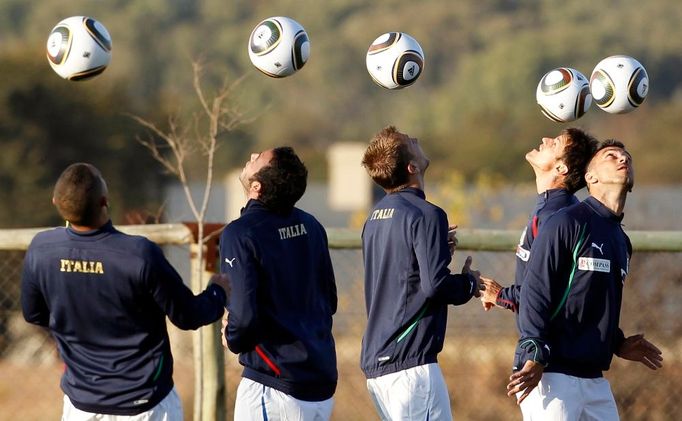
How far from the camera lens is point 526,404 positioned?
247 inches

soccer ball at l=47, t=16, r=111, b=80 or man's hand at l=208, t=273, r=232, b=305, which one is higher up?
soccer ball at l=47, t=16, r=111, b=80

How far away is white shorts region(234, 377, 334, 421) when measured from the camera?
603 cm

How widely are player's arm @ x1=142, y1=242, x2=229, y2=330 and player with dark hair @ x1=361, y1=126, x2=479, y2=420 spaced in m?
0.93

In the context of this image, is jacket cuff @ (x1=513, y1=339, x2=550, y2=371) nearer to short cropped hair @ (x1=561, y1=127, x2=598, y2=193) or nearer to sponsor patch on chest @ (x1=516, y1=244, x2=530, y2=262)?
sponsor patch on chest @ (x1=516, y1=244, x2=530, y2=262)

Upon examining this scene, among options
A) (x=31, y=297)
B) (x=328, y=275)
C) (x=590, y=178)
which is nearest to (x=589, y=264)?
(x=590, y=178)

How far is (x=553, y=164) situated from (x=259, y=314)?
1.91 metres

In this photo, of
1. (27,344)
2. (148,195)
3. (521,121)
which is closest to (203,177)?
(148,195)

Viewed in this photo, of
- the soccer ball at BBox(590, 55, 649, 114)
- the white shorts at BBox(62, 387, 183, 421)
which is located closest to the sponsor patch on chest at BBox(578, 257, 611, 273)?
the soccer ball at BBox(590, 55, 649, 114)

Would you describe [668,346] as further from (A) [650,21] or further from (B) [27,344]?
(A) [650,21]

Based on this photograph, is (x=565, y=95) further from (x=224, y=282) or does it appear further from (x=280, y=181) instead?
(x=224, y=282)

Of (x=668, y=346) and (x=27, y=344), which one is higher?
(x=668, y=346)

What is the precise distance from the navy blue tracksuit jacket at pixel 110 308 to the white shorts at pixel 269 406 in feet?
1.22

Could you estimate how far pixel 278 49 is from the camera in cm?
757

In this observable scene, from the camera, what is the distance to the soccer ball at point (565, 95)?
7.37 m
